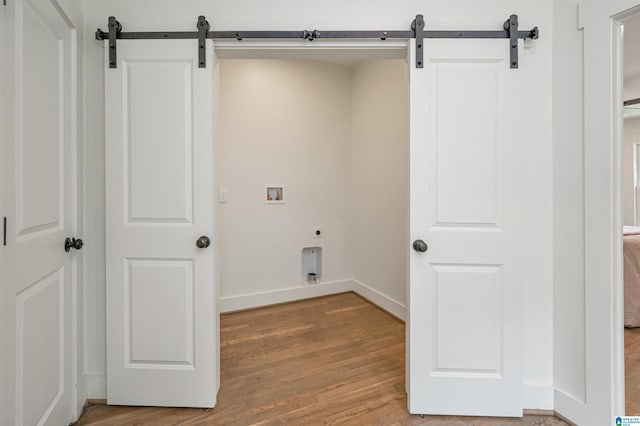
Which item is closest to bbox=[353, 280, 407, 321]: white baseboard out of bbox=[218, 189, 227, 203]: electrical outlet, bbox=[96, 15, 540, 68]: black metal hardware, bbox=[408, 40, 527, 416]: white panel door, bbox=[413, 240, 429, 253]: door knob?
bbox=[408, 40, 527, 416]: white panel door

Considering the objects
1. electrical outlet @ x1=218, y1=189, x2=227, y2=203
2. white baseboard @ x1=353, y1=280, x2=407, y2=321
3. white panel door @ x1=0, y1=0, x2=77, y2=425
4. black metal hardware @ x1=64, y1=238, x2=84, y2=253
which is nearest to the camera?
white panel door @ x1=0, y1=0, x2=77, y2=425

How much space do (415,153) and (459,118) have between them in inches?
11.3

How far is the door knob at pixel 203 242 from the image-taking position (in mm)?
1677

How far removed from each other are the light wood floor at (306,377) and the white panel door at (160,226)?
113 millimetres

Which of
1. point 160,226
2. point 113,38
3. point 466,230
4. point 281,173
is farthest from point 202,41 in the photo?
point 281,173

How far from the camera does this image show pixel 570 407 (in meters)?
1.65

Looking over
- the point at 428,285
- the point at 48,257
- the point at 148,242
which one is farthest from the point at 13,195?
the point at 428,285

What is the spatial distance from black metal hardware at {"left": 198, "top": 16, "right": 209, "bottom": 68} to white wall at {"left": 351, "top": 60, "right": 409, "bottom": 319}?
172 centimetres

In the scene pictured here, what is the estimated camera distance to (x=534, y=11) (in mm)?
1702

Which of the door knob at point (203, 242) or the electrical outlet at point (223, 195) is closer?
the door knob at point (203, 242)

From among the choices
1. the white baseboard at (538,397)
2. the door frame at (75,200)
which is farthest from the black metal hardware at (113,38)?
the white baseboard at (538,397)

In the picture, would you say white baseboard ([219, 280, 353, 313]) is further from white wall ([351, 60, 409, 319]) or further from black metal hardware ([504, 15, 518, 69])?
black metal hardware ([504, 15, 518, 69])

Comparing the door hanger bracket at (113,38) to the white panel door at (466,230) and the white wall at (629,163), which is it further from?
the white wall at (629,163)

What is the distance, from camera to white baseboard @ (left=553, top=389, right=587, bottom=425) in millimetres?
1599
